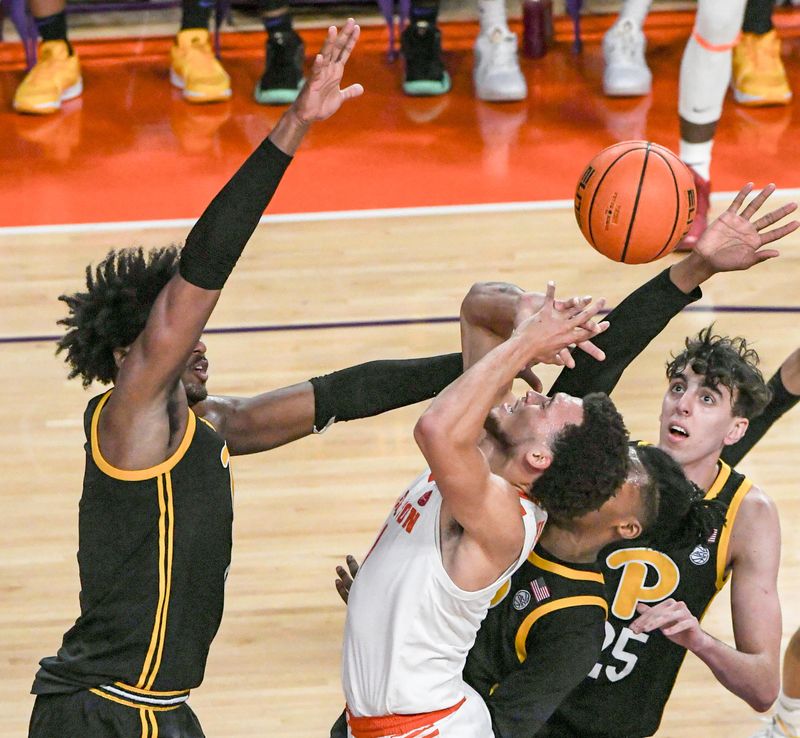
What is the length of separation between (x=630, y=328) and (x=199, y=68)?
18.4ft

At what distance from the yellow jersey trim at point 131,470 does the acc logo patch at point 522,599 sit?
0.79 meters

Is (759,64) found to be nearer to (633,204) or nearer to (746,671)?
(633,204)

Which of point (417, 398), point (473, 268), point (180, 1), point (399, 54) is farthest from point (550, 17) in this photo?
point (417, 398)

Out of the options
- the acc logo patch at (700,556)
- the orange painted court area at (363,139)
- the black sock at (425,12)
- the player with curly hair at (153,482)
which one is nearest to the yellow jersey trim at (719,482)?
the acc logo patch at (700,556)

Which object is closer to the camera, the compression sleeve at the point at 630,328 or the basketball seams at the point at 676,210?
the compression sleeve at the point at 630,328

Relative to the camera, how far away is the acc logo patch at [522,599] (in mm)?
2904

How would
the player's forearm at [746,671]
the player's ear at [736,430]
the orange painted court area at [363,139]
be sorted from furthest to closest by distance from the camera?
the orange painted court area at [363,139]
the player's ear at [736,430]
the player's forearm at [746,671]

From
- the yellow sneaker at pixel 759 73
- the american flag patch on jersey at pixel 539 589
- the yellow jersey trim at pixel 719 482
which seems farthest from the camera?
the yellow sneaker at pixel 759 73

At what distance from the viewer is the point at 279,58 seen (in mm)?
7988

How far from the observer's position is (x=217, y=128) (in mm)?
7844

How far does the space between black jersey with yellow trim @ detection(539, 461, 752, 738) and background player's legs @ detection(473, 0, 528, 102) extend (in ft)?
17.0

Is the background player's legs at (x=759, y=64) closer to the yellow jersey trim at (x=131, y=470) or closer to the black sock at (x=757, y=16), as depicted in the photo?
the black sock at (x=757, y=16)

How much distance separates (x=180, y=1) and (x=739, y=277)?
14.9ft

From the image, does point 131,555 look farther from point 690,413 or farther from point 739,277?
point 739,277
